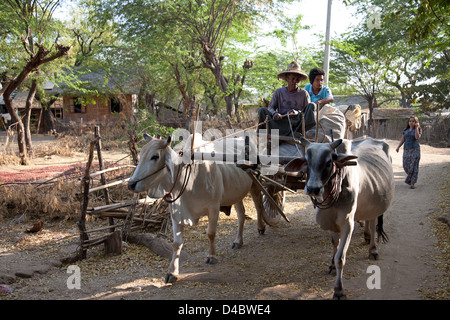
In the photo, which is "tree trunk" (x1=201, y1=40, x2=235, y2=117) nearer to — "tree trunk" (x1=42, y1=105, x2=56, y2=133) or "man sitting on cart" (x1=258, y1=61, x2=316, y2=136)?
"man sitting on cart" (x1=258, y1=61, x2=316, y2=136)

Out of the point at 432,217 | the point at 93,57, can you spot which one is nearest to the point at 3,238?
the point at 432,217

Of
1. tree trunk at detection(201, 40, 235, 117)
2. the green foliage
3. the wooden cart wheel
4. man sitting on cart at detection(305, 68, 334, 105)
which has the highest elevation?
tree trunk at detection(201, 40, 235, 117)

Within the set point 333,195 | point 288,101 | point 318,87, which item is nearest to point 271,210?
point 288,101

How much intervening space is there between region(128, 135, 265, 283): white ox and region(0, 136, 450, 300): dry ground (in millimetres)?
511

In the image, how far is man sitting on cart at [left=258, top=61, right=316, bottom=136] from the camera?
528 cm

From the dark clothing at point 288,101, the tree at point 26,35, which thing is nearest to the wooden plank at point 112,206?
the dark clothing at point 288,101

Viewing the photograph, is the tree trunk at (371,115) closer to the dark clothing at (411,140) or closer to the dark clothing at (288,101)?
the dark clothing at (411,140)

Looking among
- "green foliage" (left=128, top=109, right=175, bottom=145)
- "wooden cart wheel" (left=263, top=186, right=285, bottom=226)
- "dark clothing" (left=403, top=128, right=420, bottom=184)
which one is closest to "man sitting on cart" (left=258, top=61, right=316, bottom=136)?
"wooden cart wheel" (left=263, top=186, right=285, bottom=226)

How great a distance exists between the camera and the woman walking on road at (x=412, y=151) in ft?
33.2

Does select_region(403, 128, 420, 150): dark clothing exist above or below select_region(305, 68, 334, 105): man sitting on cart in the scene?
below

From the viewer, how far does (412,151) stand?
34.0 feet

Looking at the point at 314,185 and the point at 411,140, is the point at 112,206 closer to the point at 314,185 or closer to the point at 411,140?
the point at 314,185

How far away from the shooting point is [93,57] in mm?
18016

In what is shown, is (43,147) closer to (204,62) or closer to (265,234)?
(204,62)
